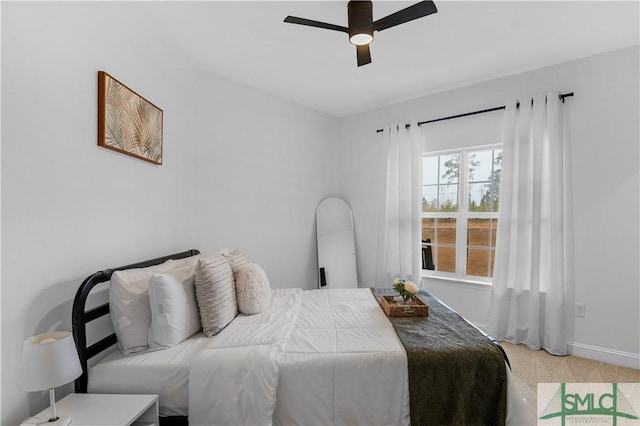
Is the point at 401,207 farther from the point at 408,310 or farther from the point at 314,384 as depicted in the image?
the point at 314,384

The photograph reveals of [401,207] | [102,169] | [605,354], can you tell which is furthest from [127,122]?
[605,354]

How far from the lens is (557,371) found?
255 centimetres

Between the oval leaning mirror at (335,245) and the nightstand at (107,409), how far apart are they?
8.81 feet

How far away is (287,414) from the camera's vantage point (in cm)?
154

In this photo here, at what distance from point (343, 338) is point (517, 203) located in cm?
237

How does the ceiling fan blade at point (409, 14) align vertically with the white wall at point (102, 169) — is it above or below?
above

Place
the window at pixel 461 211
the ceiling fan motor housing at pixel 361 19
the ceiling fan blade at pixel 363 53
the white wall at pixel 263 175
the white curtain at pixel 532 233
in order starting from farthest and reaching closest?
the window at pixel 461 211 → the white wall at pixel 263 175 → the white curtain at pixel 532 233 → the ceiling fan blade at pixel 363 53 → the ceiling fan motor housing at pixel 361 19

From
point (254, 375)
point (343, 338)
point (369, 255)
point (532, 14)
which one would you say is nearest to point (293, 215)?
point (369, 255)

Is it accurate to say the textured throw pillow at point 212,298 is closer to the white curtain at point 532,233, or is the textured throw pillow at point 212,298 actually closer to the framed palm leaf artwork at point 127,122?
the framed palm leaf artwork at point 127,122

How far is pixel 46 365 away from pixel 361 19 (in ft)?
7.60

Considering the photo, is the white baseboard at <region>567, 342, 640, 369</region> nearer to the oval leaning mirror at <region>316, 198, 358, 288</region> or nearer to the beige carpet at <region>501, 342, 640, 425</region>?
the beige carpet at <region>501, 342, 640, 425</region>

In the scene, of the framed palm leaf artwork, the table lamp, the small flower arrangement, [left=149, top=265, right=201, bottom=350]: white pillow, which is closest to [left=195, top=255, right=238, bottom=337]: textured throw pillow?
[left=149, top=265, right=201, bottom=350]: white pillow

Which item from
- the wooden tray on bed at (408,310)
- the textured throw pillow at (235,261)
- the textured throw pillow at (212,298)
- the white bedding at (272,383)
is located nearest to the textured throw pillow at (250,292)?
the textured throw pillow at (235,261)

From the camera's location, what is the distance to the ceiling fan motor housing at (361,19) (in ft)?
6.36
